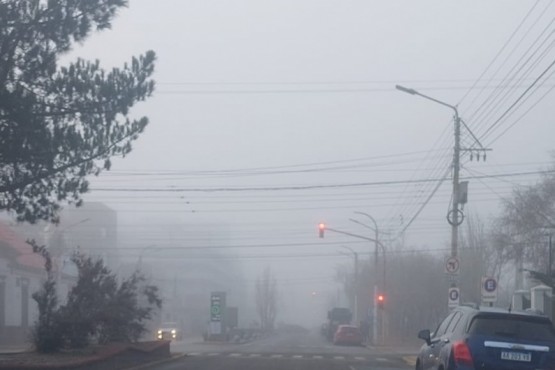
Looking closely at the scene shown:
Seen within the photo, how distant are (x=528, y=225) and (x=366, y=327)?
27301mm

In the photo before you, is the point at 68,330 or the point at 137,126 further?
the point at 68,330

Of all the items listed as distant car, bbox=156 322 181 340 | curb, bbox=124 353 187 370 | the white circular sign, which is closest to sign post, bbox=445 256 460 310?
the white circular sign

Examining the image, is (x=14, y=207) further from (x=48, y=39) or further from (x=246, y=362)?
(x=246, y=362)

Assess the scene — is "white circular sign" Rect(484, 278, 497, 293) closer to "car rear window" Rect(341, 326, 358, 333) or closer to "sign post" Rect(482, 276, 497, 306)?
"sign post" Rect(482, 276, 497, 306)

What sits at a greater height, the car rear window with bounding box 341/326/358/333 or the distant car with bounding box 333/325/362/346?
the car rear window with bounding box 341/326/358/333

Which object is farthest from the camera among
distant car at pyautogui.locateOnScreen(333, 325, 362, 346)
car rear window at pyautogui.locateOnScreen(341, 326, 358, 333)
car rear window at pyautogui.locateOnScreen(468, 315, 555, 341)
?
car rear window at pyautogui.locateOnScreen(341, 326, 358, 333)

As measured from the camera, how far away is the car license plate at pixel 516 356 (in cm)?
1706

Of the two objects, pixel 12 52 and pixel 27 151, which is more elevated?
pixel 12 52

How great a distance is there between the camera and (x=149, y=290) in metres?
39.1

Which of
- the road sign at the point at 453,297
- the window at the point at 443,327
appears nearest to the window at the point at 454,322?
the window at the point at 443,327

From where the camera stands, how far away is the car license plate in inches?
672

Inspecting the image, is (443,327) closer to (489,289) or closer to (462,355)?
(462,355)

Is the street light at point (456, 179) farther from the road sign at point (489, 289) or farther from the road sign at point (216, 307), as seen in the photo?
the road sign at point (216, 307)

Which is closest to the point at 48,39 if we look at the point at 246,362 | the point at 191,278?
the point at 246,362
